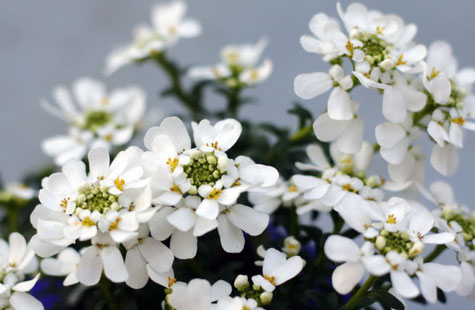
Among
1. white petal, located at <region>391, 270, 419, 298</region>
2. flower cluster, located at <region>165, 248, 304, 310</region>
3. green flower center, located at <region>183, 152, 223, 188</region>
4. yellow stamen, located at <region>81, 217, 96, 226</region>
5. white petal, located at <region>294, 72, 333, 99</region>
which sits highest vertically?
white petal, located at <region>294, 72, 333, 99</region>

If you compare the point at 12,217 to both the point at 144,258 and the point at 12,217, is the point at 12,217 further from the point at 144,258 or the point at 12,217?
the point at 144,258

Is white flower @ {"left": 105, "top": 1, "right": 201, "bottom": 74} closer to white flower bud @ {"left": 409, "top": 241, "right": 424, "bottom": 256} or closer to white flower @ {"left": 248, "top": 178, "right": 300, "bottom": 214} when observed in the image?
white flower @ {"left": 248, "top": 178, "right": 300, "bottom": 214}

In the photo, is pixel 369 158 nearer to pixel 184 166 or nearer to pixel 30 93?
pixel 184 166

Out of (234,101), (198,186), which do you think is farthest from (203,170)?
(234,101)

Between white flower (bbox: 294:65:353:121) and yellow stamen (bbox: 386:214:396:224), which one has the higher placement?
white flower (bbox: 294:65:353:121)

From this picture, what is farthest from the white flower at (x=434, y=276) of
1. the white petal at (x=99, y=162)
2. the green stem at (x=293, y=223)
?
the white petal at (x=99, y=162)

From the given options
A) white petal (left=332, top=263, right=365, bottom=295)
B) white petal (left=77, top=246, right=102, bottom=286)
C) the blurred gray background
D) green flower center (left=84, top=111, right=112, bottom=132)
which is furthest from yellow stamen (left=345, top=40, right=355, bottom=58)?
the blurred gray background

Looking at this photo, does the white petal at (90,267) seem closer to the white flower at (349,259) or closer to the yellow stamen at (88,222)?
the yellow stamen at (88,222)
